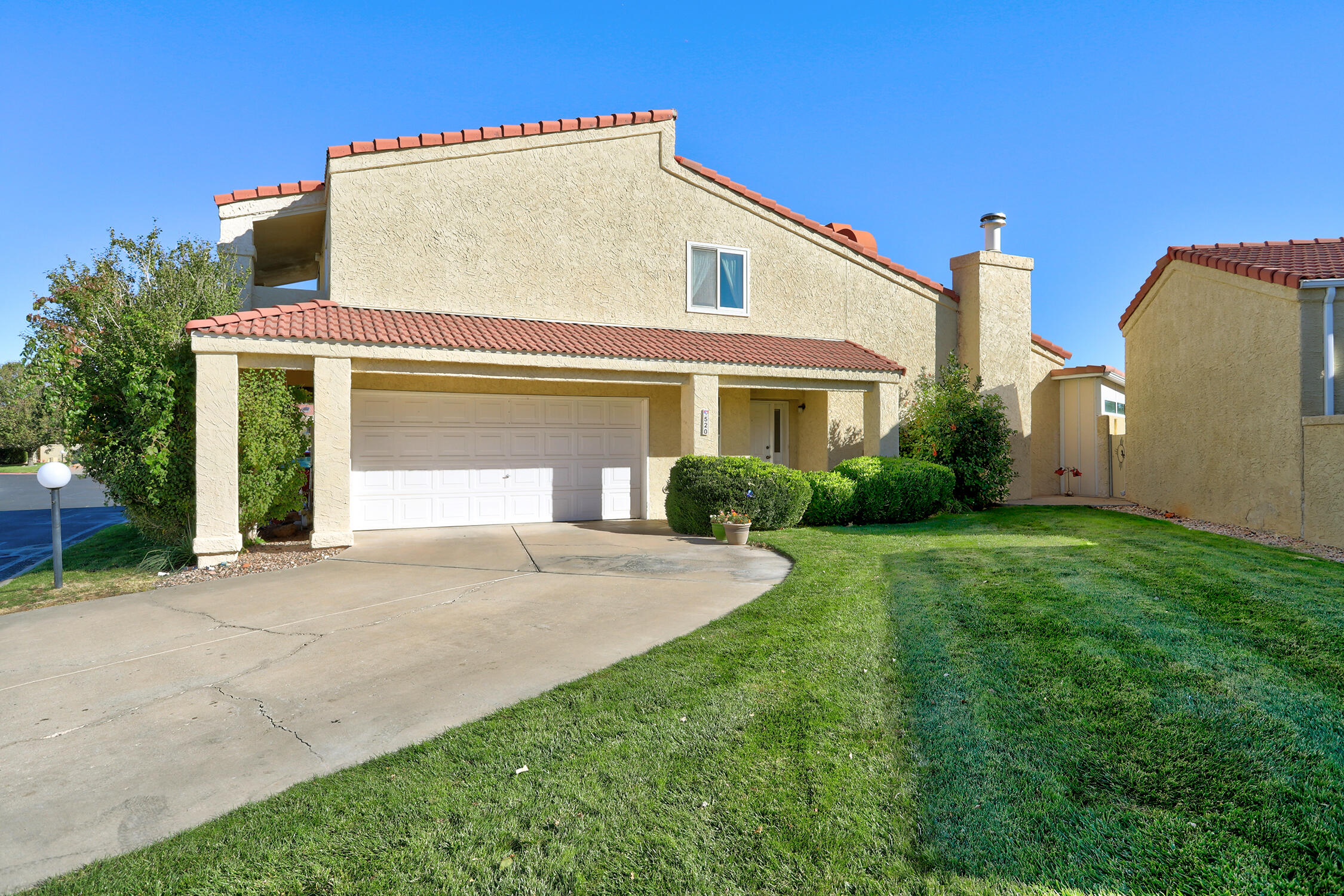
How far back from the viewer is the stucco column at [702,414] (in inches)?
517

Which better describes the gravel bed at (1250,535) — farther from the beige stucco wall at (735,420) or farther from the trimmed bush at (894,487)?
the beige stucco wall at (735,420)

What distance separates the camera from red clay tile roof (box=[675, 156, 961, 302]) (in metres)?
14.6

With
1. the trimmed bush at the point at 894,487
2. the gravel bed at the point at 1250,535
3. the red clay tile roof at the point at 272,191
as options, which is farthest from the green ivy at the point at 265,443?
the gravel bed at the point at 1250,535

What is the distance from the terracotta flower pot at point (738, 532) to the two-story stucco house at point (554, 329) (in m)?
2.70

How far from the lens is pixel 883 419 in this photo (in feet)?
48.8

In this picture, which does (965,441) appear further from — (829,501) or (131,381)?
(131,381)

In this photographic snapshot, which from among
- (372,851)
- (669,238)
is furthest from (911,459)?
(372,851)

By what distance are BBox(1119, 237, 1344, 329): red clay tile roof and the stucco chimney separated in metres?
2.65

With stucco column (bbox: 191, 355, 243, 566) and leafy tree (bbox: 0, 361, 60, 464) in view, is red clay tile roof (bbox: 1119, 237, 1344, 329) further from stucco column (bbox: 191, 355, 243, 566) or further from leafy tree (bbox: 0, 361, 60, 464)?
leafy tree (bbox: 0, 361, 60, 464)

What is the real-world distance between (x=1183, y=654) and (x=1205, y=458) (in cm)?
1027

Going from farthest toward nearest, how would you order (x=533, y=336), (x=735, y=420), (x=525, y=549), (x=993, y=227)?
(x=993, y=227)
(x=735, y=420)
(x=533, y=336)
(x=525, y=549)

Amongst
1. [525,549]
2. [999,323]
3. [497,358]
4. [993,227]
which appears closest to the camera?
[525,549]

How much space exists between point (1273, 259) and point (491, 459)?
14384mm

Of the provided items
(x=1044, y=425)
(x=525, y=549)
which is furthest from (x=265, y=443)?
(x=1044, y=425)
